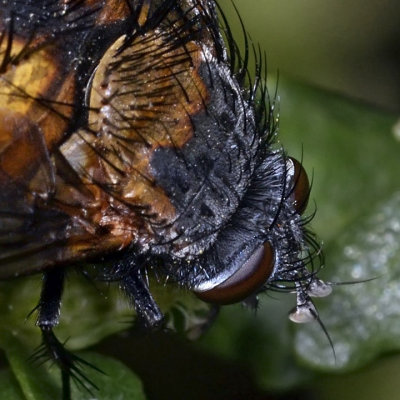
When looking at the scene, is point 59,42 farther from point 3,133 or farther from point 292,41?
point 292,41

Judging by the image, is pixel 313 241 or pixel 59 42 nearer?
pixel 59 42

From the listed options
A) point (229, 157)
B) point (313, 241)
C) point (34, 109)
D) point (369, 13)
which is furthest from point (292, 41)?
point (34, 109)

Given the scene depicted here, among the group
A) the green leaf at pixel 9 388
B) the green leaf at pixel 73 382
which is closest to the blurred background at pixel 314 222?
the green leaf at pixel 73 382

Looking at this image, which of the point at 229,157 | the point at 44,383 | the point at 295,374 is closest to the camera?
the point at 229,157

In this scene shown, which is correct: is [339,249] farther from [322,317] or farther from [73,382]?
[73,382]

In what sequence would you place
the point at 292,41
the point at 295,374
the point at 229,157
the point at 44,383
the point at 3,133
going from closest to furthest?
1. the point at 3,133
2. the point at 229,157
3. the point at 44,383
4. the point at 295,374
5. the point at 292,41

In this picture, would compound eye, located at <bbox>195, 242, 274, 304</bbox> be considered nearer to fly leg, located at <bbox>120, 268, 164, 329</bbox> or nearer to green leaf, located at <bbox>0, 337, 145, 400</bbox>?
fly leg, located at <bbox>120, 268, 164, 329</bbox>
